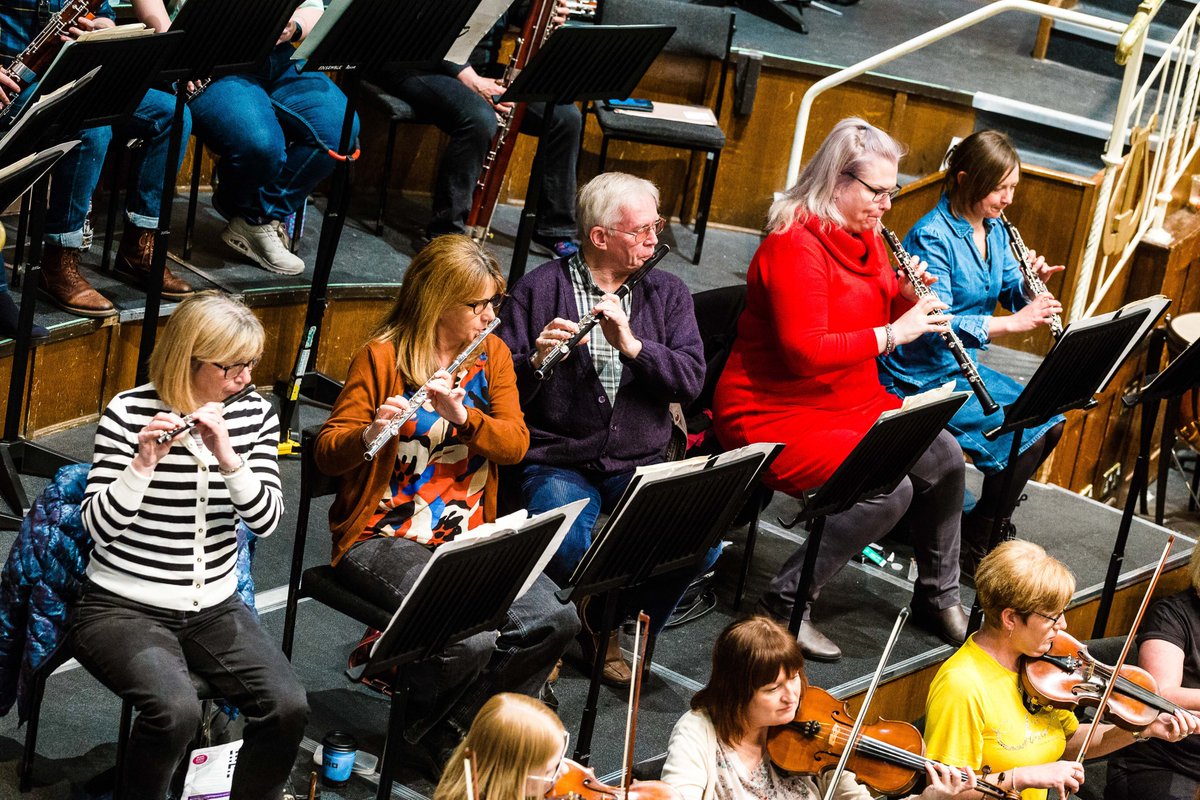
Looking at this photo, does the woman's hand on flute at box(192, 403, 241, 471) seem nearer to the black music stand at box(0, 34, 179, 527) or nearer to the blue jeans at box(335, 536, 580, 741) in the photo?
the blue jeans at box(335, 536, 580, 741)

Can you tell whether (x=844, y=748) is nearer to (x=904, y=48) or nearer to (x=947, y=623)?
(x=947, y=623)

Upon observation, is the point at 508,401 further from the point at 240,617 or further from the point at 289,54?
the point at 289,54

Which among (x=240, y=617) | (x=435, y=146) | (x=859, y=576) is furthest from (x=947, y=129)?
(x=240, y=617)

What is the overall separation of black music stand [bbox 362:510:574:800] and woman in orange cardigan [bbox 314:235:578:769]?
37cm

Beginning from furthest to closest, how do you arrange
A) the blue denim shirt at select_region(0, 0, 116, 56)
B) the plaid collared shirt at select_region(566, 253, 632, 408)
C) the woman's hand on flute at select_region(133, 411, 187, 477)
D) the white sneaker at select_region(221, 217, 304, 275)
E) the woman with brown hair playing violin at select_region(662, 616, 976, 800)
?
the white sneaker at select_region(221, 217, 304, 275), the blue denim shirt at select_region(0, 0, 116, 56), the plaid collared shirt at select_region(566, 253, 632, 408), the woman with brown hair playing violin at select_region(662, 616, 976, 800), the woman's hand on flute at select_region(133, 411, 187, 477)

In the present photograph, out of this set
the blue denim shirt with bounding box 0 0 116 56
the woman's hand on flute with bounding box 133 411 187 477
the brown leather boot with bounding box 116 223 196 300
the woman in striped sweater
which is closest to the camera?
the woman's hand on flute with bounding box 133 411 187 477

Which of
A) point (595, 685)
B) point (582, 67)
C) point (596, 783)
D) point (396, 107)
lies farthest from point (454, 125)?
point (596, 783)

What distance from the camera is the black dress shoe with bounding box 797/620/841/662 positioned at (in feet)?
12.8

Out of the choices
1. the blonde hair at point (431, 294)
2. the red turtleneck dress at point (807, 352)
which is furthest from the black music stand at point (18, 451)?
the red turtleneck dress at point (807, 352)

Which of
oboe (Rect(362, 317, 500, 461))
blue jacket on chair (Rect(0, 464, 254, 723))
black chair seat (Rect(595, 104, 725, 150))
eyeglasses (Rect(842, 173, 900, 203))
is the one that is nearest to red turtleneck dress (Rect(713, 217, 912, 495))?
eyeglasses (Rect(842, 173, 900, 203))

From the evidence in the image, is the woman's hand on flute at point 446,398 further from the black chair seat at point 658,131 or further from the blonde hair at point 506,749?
the black chair seat at point 658,131

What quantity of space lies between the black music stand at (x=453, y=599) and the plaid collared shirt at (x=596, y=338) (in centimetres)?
92

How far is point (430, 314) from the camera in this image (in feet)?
10.4

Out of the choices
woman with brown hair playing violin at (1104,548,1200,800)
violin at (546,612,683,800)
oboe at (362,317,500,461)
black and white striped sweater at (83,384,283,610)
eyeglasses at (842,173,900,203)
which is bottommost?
woman with brown hair playing violin at (1104,548,1200,800)
